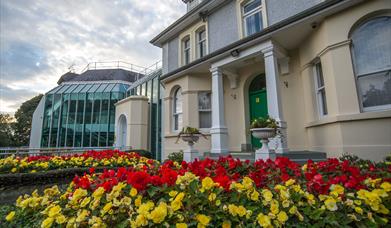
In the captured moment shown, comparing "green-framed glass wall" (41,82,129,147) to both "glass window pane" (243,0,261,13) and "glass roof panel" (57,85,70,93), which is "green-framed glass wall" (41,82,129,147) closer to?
"glass roof panel" (57,85,70,93)

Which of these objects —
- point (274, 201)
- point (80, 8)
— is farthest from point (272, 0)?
point (80, 8)

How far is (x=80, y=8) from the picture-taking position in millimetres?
8477

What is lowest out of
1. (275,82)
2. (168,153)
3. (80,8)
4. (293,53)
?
(168,153)

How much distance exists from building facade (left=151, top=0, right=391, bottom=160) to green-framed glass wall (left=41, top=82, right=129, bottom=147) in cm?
1109

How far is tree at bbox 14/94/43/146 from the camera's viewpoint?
32.9m

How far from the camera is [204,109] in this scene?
8.58m

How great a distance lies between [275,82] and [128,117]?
10.5 meters

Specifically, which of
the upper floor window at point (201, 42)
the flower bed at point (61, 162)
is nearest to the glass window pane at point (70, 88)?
the flower bed at point (61, 162)

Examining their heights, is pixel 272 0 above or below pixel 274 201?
above

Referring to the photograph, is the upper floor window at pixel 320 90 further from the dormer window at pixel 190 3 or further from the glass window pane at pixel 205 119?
the dormer window at pixel 190 3

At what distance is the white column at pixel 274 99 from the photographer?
5070 millimetres

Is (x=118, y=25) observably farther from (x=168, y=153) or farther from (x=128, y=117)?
(x=168, y=153)

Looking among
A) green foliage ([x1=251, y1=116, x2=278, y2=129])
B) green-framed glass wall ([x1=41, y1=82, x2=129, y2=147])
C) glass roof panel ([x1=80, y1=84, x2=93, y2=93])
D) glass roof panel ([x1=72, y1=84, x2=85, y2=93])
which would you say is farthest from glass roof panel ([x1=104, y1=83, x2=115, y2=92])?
green foliage ([x1=251, y1=116, x2=278, y2=129])

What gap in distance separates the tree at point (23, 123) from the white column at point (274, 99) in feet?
137
